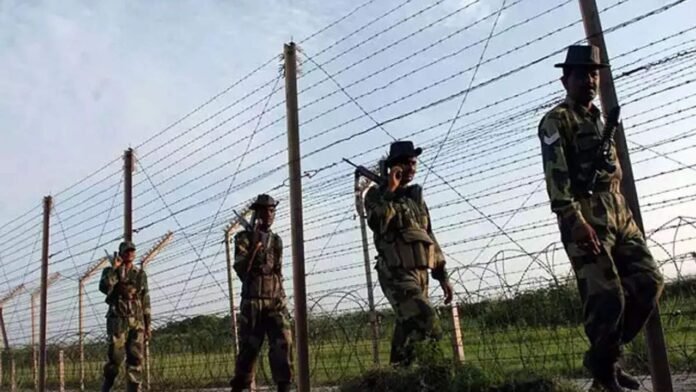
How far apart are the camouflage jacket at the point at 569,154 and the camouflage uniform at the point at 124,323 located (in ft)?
19.5

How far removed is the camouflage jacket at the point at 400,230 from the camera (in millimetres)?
4676

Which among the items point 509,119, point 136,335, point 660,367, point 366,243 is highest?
point 509,119

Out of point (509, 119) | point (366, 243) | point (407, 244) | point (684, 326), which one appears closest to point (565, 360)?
point (684, 326)

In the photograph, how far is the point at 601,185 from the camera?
372 cm

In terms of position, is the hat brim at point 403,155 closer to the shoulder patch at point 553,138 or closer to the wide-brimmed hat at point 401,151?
the wide-brimmed hat at point 401,151

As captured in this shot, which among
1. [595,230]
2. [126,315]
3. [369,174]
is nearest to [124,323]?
[126,315]

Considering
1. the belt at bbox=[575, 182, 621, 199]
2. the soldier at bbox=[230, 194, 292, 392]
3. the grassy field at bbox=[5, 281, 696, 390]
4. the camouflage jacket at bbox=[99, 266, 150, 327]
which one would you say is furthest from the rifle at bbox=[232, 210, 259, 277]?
the belt at bbox=[575, 182, 621, 199]

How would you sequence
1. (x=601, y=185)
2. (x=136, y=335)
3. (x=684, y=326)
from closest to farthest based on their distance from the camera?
(x=601, y=185) → (x=684, y=326) → (x=136, y=335)

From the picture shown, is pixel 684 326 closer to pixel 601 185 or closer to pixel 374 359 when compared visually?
pixel 601 185

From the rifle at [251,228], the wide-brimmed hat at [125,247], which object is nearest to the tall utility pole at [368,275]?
the rifle at [251,228]

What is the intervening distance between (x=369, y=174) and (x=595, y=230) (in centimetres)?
215

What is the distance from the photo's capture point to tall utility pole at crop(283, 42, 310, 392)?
6.15m

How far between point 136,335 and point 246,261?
10.1 ft

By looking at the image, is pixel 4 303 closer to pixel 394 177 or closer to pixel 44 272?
pixel 44 272
